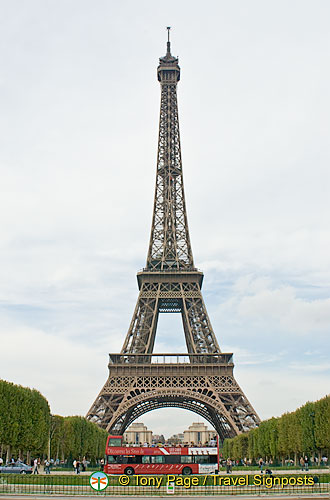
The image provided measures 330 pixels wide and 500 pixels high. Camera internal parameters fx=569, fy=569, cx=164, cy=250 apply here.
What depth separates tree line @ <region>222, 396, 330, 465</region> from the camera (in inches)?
2298

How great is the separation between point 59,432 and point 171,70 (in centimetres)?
6558

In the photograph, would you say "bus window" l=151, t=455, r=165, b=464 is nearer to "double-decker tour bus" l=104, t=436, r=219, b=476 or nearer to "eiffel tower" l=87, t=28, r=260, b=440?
"double-decker tour bus" l=104, t=436, r=219, b=476

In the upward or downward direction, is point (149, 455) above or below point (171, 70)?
below

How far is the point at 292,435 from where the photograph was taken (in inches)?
2539

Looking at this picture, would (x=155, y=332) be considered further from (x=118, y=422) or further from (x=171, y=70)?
(x=171, y=70)

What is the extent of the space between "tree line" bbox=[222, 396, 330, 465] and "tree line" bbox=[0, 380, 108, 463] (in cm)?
1926

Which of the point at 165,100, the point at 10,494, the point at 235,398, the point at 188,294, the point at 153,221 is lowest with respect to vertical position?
the point at 10,494

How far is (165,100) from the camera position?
10106cm

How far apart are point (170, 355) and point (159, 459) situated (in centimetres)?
3401

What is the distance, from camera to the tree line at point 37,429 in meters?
55.7

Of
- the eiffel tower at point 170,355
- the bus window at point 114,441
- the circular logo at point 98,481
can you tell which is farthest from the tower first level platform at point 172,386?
the circular logo at point 98,481

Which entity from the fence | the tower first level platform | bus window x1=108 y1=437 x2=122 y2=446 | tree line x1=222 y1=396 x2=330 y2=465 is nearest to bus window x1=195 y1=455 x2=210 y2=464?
bus window x1=108 y1=437 x2=122 y2=446

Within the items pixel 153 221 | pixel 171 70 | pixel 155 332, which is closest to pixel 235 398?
pixel 155 332

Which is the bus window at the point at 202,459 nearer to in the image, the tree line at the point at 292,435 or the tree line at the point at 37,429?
the tree line at the point at 292,435
